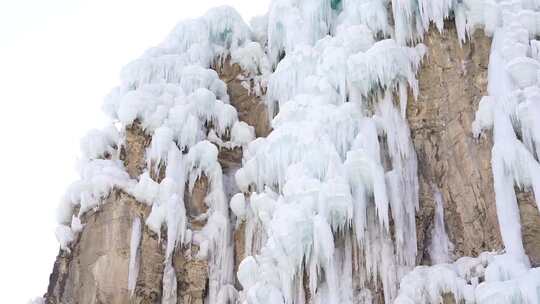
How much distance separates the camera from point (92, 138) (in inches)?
690

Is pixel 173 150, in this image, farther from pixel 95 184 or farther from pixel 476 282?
pixel 476 282

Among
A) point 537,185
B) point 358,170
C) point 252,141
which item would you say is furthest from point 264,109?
point 537,185

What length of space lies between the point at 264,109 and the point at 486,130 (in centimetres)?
658

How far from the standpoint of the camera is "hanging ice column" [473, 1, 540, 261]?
499 inches

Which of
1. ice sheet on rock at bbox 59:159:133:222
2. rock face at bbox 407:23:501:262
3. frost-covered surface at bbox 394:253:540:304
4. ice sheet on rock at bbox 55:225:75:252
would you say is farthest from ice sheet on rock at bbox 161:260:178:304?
rock face at bbox 407:23:501:262

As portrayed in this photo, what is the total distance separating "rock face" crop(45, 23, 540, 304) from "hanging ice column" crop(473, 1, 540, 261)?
1.06 feet

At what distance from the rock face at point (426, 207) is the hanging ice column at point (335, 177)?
0.41 m

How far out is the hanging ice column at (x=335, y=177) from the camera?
13.5m

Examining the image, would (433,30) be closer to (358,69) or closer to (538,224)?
(358,69)

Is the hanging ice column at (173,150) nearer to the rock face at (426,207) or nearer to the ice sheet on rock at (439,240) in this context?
the rock face at (426,207)

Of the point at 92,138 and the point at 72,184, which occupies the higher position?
the point at 92,138

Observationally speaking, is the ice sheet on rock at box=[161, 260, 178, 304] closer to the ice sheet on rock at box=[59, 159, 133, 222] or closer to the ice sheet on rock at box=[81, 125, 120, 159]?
the ice sheet on rock at box=[59, 159, 133, 222]

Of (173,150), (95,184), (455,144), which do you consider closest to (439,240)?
(455,144)

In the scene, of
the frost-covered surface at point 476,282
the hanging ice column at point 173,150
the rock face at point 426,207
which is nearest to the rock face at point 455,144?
the rock face at point 426,207
